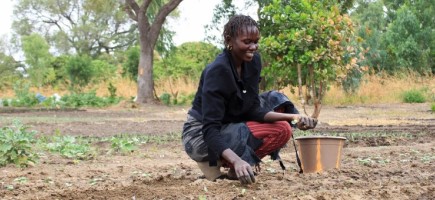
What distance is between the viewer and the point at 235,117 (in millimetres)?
4711

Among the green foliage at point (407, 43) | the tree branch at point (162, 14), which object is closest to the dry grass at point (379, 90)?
the green foliage at point (407, 43)

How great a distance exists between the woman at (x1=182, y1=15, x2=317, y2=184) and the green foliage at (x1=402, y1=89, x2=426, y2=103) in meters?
18.2

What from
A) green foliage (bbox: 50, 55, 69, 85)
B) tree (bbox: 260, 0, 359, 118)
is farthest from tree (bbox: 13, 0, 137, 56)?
tree (bbox: 260, 0, 359, 118)

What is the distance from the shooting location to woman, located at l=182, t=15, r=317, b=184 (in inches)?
169

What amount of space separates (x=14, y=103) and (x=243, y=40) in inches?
809

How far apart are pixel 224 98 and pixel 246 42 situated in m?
0.37

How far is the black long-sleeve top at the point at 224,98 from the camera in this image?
4.29m

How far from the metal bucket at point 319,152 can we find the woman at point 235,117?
23 centimetres

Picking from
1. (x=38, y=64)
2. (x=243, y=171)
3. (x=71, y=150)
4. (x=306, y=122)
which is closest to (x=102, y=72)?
(x=38, y=64)

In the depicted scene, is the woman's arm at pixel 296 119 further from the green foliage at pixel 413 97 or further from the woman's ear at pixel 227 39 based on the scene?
the green foliage at pixel 413 97

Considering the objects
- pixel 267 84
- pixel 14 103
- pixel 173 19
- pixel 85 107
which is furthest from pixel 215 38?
pixel 173 19

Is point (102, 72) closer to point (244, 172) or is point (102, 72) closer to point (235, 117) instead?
point (235, 117)

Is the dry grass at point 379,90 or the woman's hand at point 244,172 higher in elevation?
the dry grass at point 379,90

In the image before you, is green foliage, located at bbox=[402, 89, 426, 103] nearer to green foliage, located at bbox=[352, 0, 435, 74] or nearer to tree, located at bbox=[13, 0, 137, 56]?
green foliage, located at bbox=[352, 0, 435, 74]
